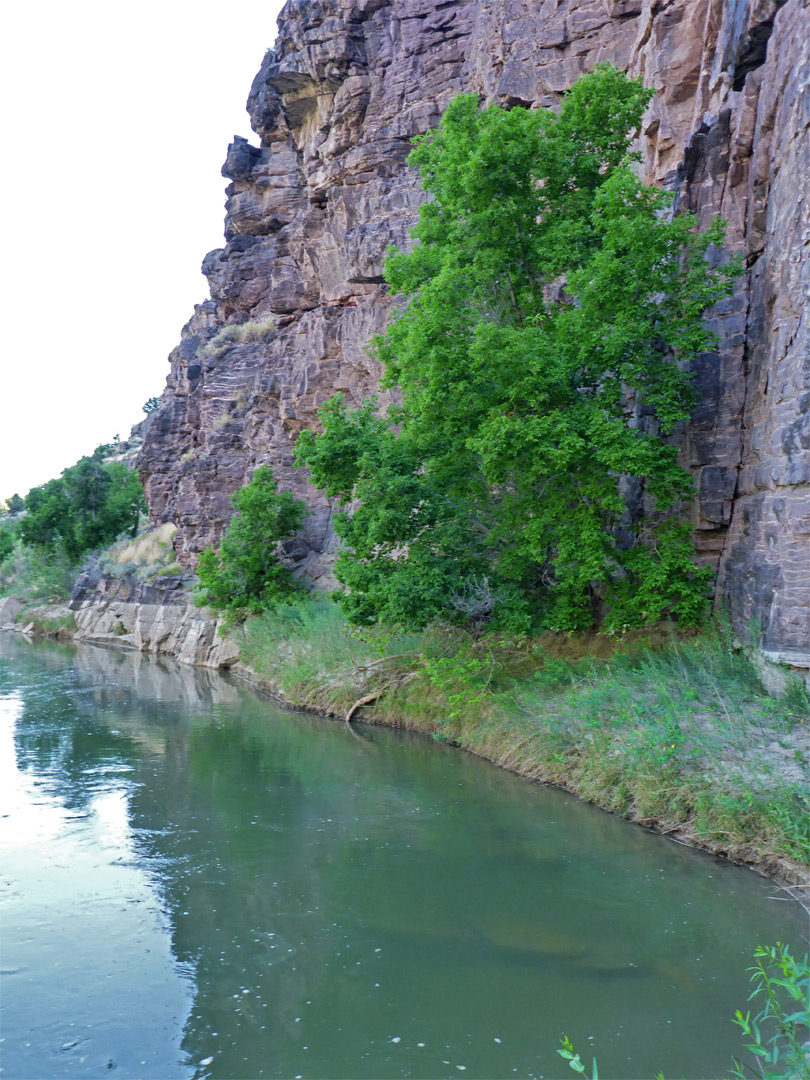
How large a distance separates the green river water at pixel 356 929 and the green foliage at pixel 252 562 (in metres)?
13.9

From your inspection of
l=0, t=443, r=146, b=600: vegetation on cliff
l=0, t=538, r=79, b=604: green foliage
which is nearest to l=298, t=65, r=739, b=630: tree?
l=0, t=538, r=79, b=604: green foliage

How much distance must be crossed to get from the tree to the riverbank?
3.18 ft

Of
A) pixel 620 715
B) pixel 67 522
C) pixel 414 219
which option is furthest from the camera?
pixel 67 522

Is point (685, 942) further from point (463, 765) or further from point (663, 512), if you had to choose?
point (663, 512)

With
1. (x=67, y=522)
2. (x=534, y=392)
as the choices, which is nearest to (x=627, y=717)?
(x=534, y=392)

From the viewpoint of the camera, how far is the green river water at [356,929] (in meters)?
5.50

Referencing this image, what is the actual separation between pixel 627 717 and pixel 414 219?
933 inches

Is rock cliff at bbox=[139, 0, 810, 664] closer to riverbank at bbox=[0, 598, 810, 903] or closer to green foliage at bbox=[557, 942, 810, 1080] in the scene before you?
riverbank at bbox=[0, 598, 810, 903]

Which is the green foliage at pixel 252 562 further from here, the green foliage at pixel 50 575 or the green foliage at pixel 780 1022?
the green foliage at pixel 50 575

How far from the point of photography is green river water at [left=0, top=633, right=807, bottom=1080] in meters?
5.50

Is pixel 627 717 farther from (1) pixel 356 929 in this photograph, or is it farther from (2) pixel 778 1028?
(2) pixel 778 1028

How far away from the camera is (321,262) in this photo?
33.4 metres

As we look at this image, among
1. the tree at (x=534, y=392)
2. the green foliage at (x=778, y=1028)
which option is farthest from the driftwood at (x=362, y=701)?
the green foliage at (x=778, y=1028)

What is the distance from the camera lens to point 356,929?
24.1 feet
